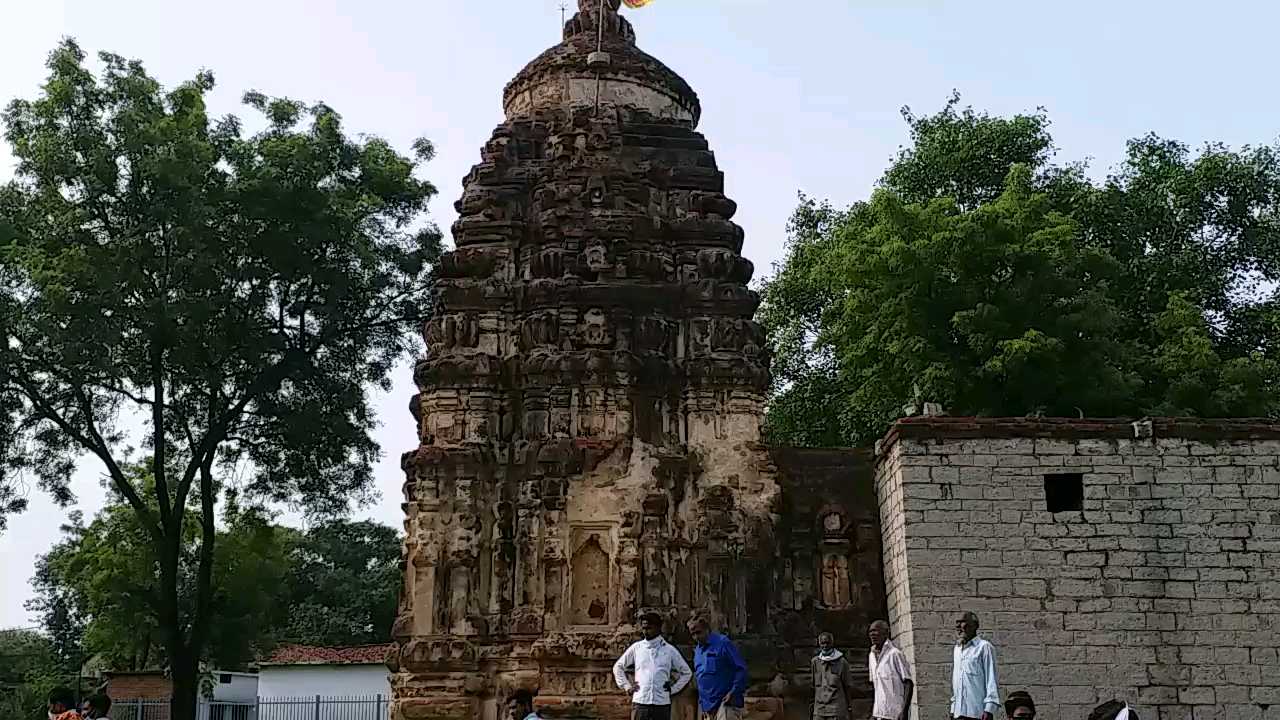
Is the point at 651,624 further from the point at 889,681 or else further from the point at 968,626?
the point at 968,626

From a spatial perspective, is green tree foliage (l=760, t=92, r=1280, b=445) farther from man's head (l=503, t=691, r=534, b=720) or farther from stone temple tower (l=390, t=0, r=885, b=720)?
man's head (l=503, t=691, r=534, b=720)

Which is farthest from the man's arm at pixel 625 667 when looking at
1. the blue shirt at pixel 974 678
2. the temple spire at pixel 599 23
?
the temple spire at pixel 599 23

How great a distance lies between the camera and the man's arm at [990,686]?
8.41 m

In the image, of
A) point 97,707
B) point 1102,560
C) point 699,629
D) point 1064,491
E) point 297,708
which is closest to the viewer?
point 97,707

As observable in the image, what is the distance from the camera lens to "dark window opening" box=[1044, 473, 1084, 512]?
1229 cm

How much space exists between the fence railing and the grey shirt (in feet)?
60.9

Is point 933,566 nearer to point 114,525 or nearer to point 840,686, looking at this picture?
point 840,686

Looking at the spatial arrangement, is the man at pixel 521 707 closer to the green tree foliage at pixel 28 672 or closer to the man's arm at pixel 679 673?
the man's arm at pixel 679 673

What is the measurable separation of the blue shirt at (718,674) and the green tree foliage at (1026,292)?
5.98 meters

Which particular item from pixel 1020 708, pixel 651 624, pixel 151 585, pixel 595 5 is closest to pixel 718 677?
pixel 651 624

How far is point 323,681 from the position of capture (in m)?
30.9

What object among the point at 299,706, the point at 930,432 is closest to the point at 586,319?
the point at 930,432

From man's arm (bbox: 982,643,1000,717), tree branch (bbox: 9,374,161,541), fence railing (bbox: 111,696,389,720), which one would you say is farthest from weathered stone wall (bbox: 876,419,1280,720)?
fence railing (bbox: 111,696,389,720)

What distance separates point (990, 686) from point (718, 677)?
2396 mm
